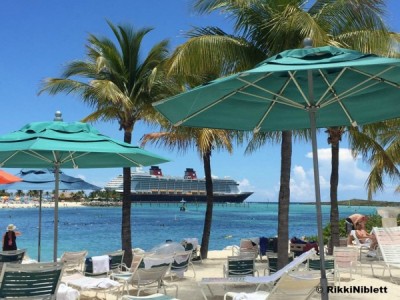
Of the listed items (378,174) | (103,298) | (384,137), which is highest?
(384,137)

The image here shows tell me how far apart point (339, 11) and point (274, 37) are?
5.07 feet

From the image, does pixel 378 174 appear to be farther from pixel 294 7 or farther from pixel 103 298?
pixel 103 298

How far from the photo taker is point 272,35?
9820 mm

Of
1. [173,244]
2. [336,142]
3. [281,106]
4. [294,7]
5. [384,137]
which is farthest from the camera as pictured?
[384,137]

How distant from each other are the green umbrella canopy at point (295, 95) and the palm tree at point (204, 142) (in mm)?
7163

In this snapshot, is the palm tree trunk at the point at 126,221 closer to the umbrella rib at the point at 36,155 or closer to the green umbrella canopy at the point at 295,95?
the umbrella rib at the point at 36,155

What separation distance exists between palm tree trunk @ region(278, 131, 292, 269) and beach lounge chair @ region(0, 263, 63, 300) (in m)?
5.09

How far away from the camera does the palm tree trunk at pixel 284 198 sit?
32.1 ft

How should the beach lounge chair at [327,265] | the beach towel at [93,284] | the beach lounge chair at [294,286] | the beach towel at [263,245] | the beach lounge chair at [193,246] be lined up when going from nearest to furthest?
the beach lounge chair at [294,286], the beach towel at [93,284], the beach lounge chair at [327,265], the beach lounge chair at [193,246], the beach towel at [263,245]

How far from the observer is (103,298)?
26.3ft

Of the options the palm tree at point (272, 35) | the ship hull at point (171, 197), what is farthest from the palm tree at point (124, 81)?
the ship hull at point (171, 197)

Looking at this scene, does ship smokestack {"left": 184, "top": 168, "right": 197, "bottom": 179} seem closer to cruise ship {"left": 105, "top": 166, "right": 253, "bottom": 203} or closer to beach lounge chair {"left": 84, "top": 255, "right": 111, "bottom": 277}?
cruise ship {"left": 105, "top": 166, "right": 253, "bottom": 203}

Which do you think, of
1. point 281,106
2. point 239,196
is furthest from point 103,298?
point 239,196

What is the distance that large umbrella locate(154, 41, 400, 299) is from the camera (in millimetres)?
3938
